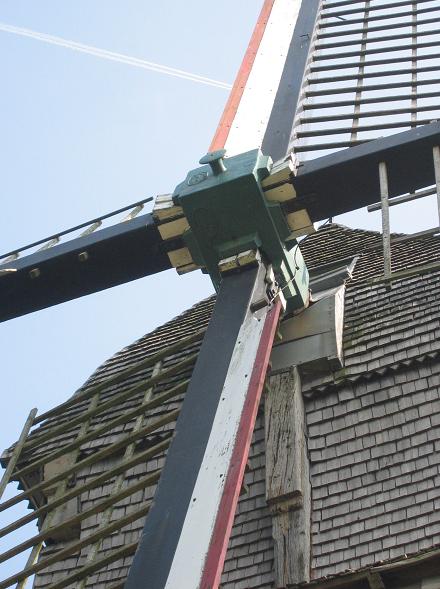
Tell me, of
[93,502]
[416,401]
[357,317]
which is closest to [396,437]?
[416,401]

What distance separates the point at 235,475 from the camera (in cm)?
519

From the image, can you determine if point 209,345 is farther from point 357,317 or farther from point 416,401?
point 357,317

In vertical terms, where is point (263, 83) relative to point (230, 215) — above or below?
above

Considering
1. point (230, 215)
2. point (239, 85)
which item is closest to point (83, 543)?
point (230, 215)

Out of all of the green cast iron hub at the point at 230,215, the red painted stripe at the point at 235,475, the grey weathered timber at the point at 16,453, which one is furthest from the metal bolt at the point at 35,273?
the red painted stripe at the point at 235,475

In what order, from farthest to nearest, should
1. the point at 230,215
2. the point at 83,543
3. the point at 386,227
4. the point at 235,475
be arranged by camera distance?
1. the point at 386,227
2. the point at 230,215
3. the point at 83,543
4. the point at 235,475

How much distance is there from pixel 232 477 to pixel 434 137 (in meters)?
2.82

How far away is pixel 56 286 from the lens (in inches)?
311

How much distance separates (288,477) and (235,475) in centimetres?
201

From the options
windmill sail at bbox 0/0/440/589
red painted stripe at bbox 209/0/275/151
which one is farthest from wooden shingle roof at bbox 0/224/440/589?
red painted stripe at bbox 209/0/275/151

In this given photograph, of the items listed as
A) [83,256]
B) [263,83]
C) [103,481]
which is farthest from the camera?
[263,83]

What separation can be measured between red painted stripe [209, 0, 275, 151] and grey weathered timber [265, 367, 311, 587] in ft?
4.63

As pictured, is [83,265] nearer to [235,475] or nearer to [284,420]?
[284,420]

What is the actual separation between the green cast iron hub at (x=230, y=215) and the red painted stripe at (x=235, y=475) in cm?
60
